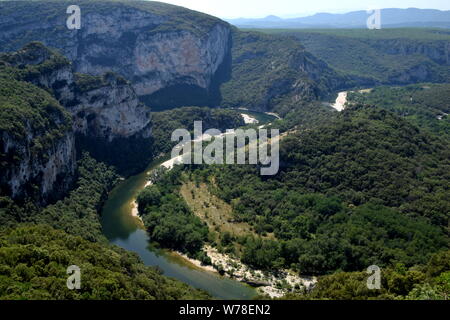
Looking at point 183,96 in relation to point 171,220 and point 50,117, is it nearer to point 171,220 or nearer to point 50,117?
point 50,117

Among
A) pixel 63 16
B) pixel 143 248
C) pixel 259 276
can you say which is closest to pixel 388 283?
pixel 259 276

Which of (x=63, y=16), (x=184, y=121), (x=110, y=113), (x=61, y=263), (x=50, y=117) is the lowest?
(x=61, y=263)

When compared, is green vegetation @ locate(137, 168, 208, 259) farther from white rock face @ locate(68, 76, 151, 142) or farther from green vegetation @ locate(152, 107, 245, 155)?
green vegetation @ locate(152, 107, 245, 155)

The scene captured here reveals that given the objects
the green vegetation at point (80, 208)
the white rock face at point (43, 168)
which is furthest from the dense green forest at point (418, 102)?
the white rock face at point (43, 168)

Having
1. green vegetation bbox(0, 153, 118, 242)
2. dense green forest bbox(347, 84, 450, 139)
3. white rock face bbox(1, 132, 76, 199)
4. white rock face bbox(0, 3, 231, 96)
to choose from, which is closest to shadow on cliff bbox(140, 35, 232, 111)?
white rock face bbox(0, 3, 231, 96)

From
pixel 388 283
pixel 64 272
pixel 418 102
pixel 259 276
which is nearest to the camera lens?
pixel 64 272
